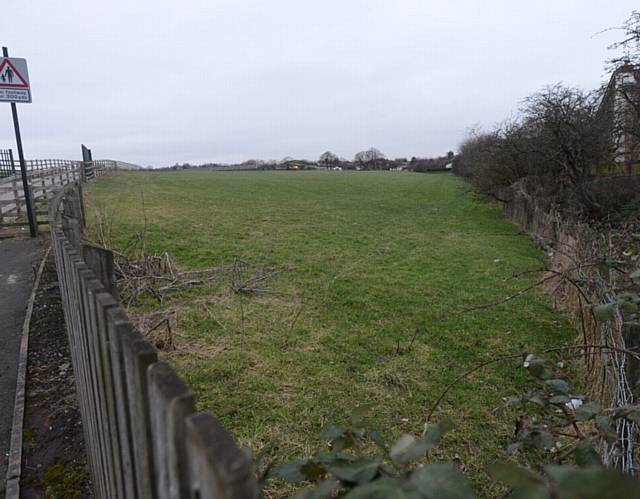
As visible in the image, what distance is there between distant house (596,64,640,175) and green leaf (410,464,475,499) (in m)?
11.9

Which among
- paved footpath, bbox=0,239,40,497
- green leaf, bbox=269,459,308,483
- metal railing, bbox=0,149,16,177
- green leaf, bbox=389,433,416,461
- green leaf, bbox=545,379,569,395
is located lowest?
paved footpath, bbox=0,239,40,497

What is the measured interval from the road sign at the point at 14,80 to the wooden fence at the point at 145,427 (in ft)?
27.9

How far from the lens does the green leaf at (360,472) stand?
869mm

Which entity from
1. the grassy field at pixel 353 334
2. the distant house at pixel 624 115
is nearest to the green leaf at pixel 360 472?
the grassy field at pixel 353 334

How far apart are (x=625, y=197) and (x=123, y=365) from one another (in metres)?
13.2

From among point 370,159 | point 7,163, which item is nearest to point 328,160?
point 370,159

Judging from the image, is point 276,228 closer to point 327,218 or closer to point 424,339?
point 327,218

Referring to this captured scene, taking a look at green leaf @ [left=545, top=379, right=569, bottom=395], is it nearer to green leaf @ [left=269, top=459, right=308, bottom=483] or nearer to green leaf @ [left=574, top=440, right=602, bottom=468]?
green leaf @ [left=574, top=440, right=602, bottom=468]

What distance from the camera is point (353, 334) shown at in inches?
200

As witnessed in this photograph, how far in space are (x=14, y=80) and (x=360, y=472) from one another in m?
10.1

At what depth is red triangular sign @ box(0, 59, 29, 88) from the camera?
323 inches

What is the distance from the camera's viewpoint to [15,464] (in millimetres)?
2607

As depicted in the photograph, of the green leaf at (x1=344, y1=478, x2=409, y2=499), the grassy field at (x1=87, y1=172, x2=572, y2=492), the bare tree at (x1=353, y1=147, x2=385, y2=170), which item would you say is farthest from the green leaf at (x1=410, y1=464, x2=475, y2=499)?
the bare tree at (x1=353, y1=147, x2=385, y2=170)

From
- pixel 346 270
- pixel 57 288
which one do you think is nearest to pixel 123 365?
pixel 57 288
